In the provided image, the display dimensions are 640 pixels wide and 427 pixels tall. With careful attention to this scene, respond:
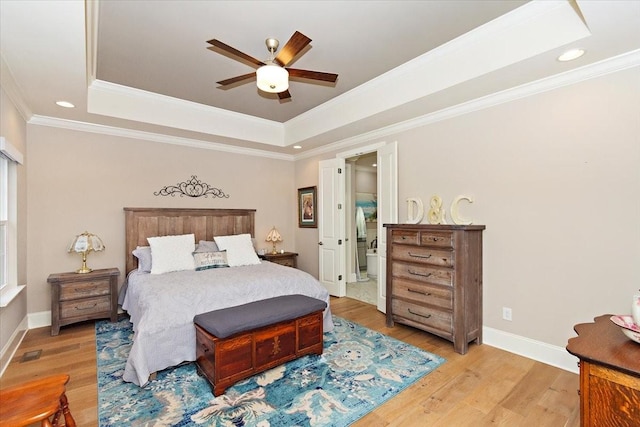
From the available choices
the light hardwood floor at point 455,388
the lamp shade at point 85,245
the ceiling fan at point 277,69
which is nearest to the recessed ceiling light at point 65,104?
the lamp shade at point 85,245

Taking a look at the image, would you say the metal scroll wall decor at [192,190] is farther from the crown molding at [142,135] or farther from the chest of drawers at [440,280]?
the chest of drawers at [440,280]

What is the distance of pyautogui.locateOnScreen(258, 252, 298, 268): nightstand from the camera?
5.09m

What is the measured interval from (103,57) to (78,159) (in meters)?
1.65

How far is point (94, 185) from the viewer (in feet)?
13.1

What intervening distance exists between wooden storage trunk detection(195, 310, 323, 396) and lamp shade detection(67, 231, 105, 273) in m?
2.17

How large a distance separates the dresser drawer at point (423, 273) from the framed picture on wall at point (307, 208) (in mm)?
2199

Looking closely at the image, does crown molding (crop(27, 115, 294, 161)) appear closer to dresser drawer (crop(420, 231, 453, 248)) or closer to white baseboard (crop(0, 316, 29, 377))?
white baseboard (crop(0, 316, 29, 377))

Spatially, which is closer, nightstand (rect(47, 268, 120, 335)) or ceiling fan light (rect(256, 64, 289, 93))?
ceiling fan light (rect(256, 64, 289, 93))

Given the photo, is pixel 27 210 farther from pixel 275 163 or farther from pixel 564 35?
pixel 564 35

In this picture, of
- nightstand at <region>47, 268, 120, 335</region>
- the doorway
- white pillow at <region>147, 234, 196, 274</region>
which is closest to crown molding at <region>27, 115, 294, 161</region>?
white pillow at <region>147, 234, 196, 274</region>

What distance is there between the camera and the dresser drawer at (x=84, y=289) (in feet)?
11.4

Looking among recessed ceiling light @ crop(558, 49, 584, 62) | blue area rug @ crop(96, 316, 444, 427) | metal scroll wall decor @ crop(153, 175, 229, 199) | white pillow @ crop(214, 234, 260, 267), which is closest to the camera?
blue area rug @ crop(96, 316, 444, 427)

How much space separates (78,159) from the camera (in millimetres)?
3896

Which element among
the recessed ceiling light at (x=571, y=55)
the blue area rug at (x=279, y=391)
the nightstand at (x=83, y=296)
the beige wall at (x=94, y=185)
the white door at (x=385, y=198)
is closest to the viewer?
the blue area rug at (x=279, y=391)
